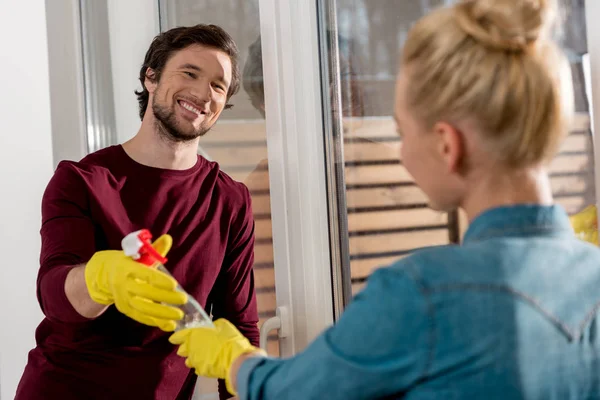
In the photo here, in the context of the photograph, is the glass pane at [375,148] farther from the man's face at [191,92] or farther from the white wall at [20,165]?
the white wall at [20,165]

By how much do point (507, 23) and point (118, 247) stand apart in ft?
3.45

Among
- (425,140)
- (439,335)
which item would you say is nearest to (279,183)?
(425,140)

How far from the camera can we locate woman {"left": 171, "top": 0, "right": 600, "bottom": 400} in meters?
0.75

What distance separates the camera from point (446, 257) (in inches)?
30.7

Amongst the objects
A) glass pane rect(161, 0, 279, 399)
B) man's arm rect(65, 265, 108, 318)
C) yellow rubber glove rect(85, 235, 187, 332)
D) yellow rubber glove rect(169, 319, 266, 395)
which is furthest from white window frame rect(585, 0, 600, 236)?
glass pane rect(161, 0, 279, 399)

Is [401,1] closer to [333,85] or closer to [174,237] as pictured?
[333,85]

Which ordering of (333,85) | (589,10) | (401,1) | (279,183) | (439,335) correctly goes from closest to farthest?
(439,335)
(589,10)
(401,1)
(333,85)
(279,183)

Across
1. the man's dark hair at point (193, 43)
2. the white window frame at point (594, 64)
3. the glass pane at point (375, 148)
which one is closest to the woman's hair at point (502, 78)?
the white window frame at point (594, 64)

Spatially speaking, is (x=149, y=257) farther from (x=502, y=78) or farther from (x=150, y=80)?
(x=150, y=80)

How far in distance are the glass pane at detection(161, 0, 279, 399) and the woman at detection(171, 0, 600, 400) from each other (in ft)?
3.29

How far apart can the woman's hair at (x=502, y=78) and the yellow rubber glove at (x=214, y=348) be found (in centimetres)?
46

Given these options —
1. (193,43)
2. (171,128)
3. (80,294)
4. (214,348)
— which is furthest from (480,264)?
(193,43)

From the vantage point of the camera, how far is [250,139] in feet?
6.30

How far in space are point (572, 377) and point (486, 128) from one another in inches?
11.4
